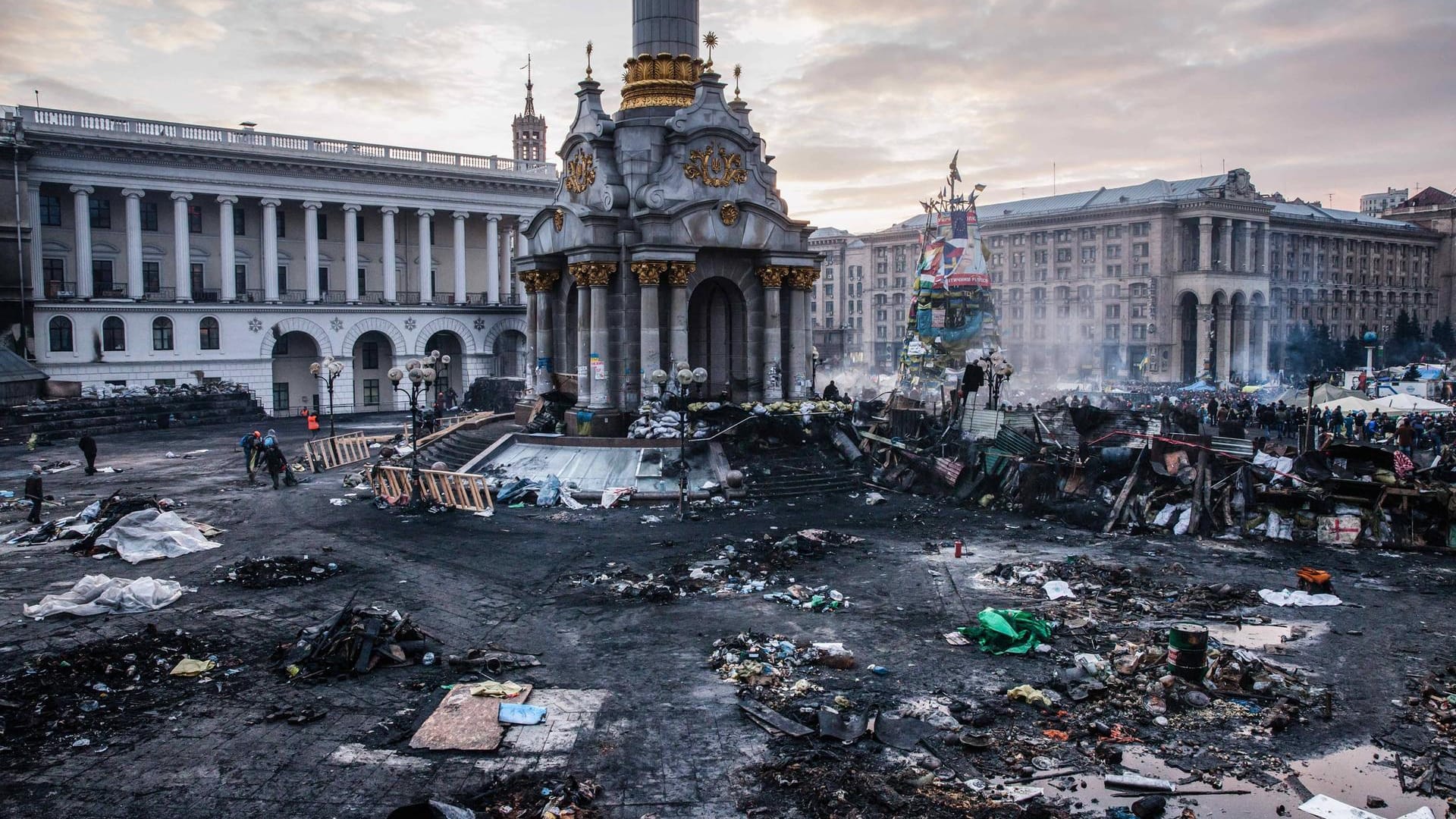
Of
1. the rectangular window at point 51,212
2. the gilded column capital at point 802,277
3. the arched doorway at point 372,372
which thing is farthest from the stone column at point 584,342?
the rectangular window at point 51,212

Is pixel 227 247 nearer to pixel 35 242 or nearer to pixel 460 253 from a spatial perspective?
pixel 35 242

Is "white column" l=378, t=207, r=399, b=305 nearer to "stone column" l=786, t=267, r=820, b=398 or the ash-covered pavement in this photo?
"stone column" l=786, t=267, r=820, b=398

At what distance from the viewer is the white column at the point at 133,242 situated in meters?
54.0

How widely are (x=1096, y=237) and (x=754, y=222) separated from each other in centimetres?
8070

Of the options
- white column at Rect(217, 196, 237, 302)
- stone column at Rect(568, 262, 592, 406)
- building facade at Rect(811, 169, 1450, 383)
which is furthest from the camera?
building facade at Rect(811, 169, 1450, 383)

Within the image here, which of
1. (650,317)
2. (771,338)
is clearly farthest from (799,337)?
(650,317)

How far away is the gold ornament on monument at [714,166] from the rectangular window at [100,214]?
4170 centimetres

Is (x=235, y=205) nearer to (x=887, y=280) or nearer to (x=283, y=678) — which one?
(x=283, y=678)

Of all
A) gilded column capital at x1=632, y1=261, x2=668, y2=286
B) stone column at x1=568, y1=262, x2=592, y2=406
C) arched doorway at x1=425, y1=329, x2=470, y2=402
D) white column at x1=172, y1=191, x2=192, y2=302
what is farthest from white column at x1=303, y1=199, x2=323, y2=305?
gilded column capital at x1=632, y1=261, x2=668, y2=286

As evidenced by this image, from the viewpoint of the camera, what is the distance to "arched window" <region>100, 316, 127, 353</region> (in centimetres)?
5319

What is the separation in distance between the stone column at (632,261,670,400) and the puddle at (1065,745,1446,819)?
68.7ft

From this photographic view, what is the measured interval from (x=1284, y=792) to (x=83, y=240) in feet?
198

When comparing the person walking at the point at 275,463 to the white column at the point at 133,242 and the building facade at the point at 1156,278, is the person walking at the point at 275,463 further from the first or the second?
the building facade at the point at 1156,278

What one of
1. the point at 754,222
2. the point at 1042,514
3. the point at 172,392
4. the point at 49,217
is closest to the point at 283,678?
the point at 1042,514
